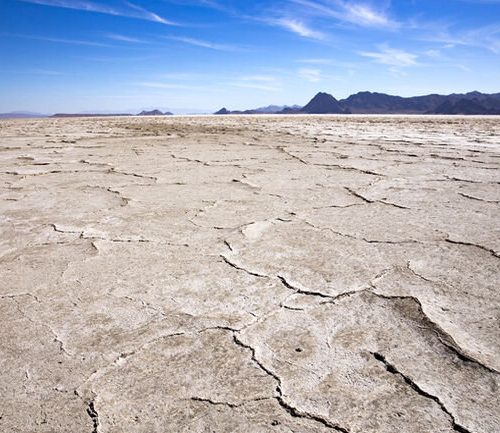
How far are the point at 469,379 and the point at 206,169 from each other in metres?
2.68

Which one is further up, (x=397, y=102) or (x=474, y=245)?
(x=397, y=102)

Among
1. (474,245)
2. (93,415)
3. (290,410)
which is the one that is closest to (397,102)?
(474,245)

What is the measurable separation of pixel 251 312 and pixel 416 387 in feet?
1.46

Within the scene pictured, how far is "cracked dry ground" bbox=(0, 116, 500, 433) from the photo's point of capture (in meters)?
0.77

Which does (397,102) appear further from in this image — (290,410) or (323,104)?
(290,410)

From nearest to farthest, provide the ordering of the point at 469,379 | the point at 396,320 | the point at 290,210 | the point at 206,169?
the point at 469,379 → the point at 396,320 → the point at 290,210 → the point at 206,169

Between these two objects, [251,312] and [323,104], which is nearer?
[251,312]

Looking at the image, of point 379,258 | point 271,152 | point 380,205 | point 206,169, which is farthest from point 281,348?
point 271,152

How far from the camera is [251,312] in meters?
1.11

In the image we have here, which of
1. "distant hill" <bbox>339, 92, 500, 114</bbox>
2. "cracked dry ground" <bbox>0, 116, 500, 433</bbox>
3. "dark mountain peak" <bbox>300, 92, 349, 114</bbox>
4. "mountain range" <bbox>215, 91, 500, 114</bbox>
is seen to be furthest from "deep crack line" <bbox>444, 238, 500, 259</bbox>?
"dark mountain peak" <bbox>300, 92, 349, 114</bbox>

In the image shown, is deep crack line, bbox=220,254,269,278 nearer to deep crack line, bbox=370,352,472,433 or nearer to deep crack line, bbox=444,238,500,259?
deep crack line, bbox=370,352,472,433

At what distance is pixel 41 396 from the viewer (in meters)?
0.81

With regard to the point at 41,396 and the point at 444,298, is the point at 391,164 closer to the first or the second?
the point at 444,298

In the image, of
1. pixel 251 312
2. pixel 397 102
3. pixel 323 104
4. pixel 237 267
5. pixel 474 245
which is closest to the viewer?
pixel 251 312
